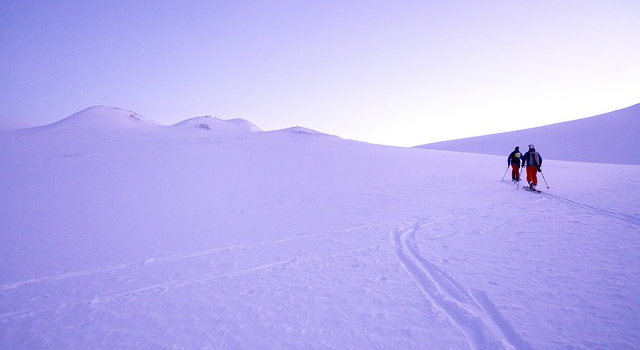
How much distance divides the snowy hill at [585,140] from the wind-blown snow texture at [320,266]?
1265 inches

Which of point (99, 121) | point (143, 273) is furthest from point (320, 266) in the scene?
point (99, 121)

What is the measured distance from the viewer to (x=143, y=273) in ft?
19.2

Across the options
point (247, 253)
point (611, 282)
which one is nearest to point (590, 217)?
point (611, 282)

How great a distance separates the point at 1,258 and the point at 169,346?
20.8 feet

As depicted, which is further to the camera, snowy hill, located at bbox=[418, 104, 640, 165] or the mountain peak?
snowy hill, located at bbox=[418, 104, 640, 165]

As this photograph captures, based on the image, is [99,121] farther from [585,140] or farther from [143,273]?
[585,140]

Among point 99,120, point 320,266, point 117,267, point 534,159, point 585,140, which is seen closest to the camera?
point 320,266

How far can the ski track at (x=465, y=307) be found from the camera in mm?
3311

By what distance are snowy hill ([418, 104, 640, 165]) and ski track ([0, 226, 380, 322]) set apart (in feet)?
121

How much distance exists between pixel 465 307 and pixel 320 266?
257cm

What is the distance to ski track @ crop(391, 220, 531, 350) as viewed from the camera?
130 inches

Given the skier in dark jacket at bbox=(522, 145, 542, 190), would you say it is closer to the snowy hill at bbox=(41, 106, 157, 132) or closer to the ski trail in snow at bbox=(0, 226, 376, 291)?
the ski trail in snow at bbox=(0, 226, 376, 291)

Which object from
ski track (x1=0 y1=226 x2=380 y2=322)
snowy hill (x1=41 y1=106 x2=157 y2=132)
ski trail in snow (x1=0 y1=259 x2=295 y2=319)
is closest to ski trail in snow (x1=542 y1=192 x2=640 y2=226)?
ski track (x1=0 y1=226 x2=380 y2=322)

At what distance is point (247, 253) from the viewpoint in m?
6.67
